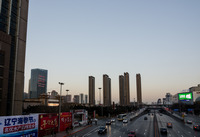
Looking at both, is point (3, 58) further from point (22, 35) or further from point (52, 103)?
point (52, 103)

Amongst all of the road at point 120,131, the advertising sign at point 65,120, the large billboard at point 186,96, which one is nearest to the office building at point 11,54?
the advertising sign at point 65,120

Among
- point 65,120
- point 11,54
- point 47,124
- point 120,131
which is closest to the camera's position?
point 47,124

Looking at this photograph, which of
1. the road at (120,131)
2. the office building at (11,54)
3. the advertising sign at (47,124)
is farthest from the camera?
the office building at (11,54)

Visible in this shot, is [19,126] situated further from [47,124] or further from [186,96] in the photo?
[186,96]

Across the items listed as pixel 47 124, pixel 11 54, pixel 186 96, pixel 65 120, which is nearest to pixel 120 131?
pixel 65 120

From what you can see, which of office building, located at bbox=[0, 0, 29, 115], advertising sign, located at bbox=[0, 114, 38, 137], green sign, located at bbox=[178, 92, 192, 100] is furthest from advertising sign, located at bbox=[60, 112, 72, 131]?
green sign, located at bbox=[178, 92, 192, 100]

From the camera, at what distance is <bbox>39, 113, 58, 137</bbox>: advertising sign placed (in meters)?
36.9

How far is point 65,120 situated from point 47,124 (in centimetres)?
874

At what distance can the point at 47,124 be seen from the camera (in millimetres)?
39062

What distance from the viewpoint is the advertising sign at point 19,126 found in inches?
1084

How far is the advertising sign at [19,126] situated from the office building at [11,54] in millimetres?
15931

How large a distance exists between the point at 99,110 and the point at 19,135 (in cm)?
7775

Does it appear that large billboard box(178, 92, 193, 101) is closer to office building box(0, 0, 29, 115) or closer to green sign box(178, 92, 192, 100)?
green sign box(178, 92, 192, 100)

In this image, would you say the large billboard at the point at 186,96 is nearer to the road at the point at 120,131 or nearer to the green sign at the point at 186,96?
the green sign at the point at 186,96
